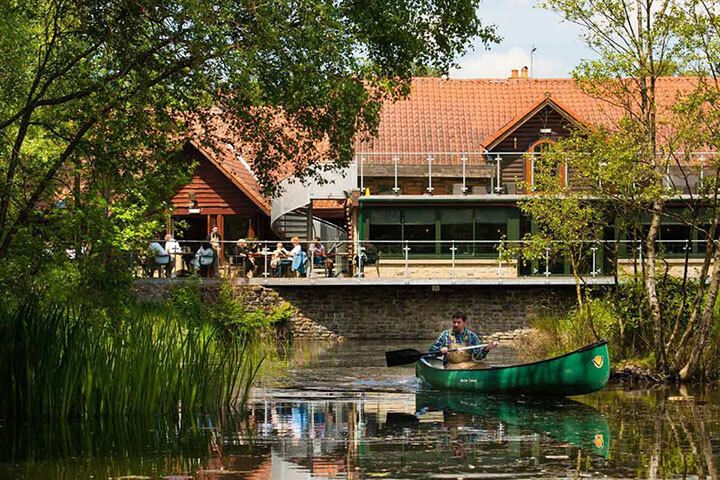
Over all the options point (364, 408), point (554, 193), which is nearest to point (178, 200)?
point (554, 193)

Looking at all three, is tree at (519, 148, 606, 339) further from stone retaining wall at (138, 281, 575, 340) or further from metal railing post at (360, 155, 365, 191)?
metal railing post at (360, 155, 365, 191)

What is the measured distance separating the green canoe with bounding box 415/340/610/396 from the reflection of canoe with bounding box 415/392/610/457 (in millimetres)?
138

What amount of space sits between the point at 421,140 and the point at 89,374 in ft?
98.1

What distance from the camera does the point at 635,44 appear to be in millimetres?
20375

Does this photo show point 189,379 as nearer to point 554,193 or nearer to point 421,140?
point 554,193

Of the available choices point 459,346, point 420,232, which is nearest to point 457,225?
point 420,232

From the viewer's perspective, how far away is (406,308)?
118 feet

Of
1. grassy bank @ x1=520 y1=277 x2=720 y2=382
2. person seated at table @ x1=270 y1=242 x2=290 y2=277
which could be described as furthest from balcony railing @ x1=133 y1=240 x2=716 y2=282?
grassy bank @ x1=520 y1=277 x2=720 y2=382

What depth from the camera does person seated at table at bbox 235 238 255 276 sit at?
1370 inches

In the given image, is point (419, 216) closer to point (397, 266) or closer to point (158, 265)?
point (397, 266)

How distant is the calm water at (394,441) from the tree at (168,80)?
296 cm

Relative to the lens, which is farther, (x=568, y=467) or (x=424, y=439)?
(x=424, y=439)

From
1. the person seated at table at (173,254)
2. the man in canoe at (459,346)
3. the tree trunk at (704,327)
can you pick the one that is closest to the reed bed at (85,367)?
the man in canoe at (459,346)

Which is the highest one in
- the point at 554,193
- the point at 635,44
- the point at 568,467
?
the point at 635,44
